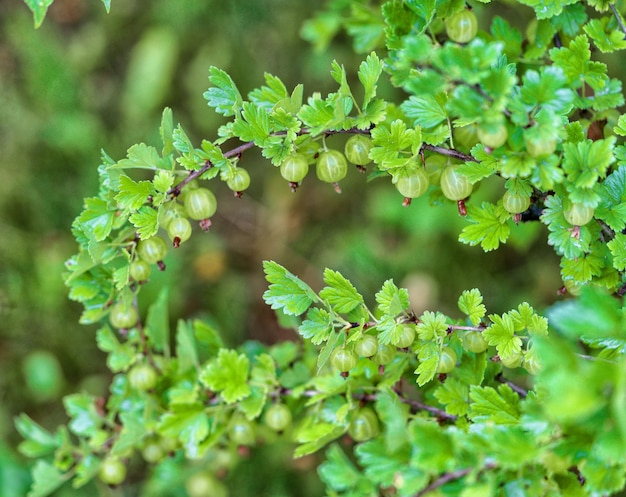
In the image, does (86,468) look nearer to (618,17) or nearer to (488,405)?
(488,405)

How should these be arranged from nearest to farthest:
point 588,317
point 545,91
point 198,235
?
point 588,317
point 545,91
point 198,235

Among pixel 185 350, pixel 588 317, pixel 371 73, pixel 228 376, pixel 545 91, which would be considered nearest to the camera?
pixel 588 317


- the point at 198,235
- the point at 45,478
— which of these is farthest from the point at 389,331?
the point at 198,235

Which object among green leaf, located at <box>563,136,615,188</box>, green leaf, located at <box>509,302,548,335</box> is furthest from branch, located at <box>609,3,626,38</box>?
green leaf, located at <box>509,302,548,335</box>

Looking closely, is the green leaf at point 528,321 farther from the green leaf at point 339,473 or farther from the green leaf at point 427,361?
the green leaf at point 339,473

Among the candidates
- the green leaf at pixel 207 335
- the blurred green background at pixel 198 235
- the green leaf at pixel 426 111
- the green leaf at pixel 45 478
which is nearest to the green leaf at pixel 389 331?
the green leaf at pixel 426 111

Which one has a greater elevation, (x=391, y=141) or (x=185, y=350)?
(x=391, y=141)

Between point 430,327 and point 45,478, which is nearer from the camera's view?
point 430,327
